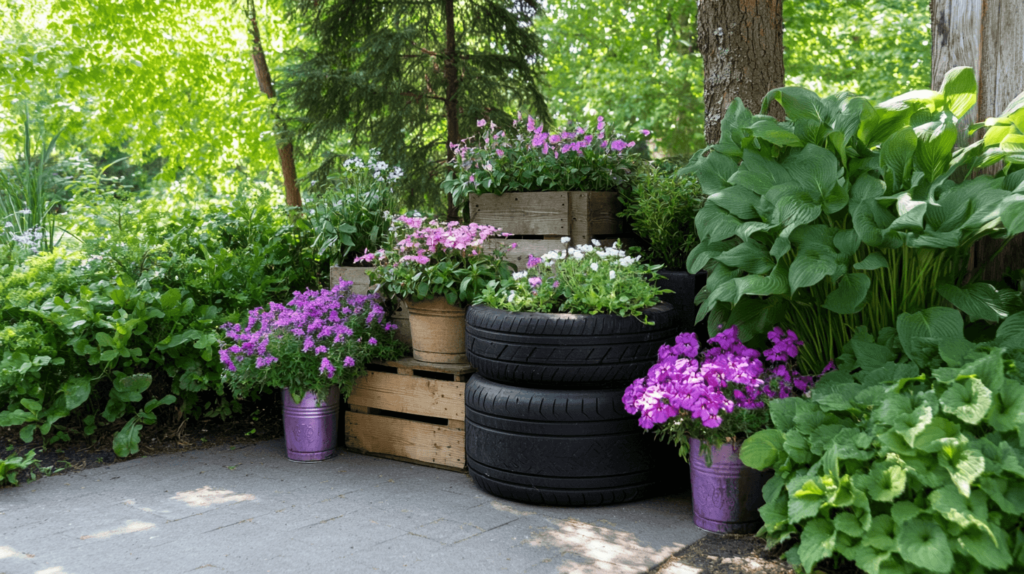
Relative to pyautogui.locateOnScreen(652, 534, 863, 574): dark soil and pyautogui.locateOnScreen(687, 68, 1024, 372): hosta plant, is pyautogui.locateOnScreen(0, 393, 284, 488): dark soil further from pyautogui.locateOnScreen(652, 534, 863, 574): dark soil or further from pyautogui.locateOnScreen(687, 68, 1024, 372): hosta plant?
pyautogui.locateOnScreen(687, 68, 1024, 372): hosta plant

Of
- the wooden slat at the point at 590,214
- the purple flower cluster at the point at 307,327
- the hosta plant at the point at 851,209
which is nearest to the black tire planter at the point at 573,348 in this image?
the hosta plant at the point at 851,209

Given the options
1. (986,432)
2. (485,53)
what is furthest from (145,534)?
(485,53)

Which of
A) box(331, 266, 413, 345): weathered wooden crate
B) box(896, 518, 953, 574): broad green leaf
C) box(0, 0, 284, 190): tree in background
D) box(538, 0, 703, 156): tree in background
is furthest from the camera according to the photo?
box(538, 0, 703, 156): tree in background

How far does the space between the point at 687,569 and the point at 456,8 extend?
608cm

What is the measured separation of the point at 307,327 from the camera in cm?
374

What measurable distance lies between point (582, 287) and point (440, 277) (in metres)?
0.83

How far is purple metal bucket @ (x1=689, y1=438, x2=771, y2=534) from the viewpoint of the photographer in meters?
2.75

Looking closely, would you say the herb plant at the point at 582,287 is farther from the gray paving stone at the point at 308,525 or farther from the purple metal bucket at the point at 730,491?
the gray paving stone at the point at 308,525

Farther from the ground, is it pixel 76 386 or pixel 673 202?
pixel 673 202

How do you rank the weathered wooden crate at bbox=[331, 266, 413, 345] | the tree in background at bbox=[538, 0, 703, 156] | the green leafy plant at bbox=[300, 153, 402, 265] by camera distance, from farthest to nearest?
the tree in background at bbox=[538, 0, 703, 156], the green leafy plant at bbox=[300, 153, 402, 265], the weathered wooden crate at bbox=[331, 266, 413, 345]

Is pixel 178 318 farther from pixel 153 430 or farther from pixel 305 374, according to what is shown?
pixel 305 374

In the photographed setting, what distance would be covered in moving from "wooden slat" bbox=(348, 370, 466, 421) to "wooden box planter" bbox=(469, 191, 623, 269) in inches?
32.9

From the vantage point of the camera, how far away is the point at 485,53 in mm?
6965

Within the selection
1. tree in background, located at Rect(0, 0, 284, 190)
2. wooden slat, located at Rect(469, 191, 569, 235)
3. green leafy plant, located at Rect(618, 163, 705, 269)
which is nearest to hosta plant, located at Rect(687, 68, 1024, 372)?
green leafy plant, located at Rect(618, 163, 705, 269)
